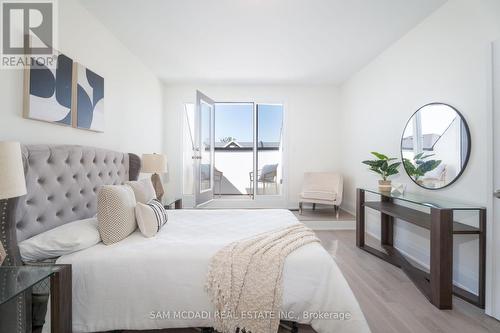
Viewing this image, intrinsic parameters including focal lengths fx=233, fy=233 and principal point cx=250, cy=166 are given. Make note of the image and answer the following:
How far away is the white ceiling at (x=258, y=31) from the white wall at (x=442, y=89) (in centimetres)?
25

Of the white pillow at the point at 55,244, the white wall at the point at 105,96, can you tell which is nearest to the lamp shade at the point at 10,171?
the white pillow at the point at 55,244

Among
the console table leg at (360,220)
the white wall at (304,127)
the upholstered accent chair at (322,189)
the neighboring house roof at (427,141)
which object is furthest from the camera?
the white wall at (304,127)

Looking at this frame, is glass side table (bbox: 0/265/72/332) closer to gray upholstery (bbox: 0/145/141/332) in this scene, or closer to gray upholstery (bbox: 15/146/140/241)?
gray upholstery (bbox: 0/145/141/332)

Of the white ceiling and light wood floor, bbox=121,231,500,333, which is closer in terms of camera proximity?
light wood floor, bbox=121,231,500,333

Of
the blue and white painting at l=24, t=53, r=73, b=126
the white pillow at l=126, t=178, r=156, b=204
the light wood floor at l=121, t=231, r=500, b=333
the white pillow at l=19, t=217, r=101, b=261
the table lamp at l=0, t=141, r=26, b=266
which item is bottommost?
the light wood floor at l=121, t=231, r=500, b=333

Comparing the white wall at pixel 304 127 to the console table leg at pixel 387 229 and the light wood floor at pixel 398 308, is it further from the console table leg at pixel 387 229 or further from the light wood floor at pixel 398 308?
the light wood floor at pixel 398 308

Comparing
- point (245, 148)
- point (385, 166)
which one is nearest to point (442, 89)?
point (385, 166)

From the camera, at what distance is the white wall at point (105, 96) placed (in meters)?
1.55

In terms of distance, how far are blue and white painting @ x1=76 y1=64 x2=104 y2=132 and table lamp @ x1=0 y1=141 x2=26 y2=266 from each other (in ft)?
3.88

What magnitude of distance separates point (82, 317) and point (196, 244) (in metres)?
0.73

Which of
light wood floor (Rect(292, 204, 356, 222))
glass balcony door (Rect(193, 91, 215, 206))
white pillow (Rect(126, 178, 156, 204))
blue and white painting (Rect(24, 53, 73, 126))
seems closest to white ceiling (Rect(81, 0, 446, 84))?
glass balcony door (Rect(193, 91, 215, 206))

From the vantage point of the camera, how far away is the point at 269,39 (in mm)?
2842

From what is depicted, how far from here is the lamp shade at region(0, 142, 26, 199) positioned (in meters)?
0.98

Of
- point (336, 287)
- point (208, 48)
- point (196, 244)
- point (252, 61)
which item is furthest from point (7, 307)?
point (252, 61)
